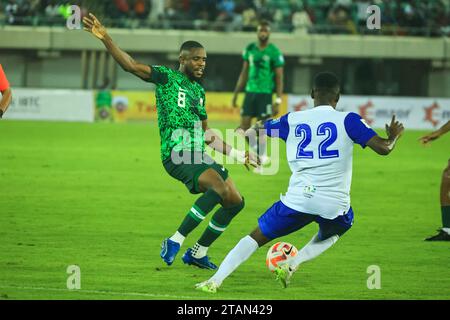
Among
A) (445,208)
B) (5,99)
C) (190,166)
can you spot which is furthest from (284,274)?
(5,99)

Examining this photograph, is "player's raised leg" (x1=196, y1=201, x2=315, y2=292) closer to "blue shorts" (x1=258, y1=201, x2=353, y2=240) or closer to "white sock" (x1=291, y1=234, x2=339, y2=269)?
"blue shorts" (x1=258, y1=201, x2=353, y2=240)

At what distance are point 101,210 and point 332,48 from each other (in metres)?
28.1

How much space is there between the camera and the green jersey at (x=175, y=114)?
9867 mm

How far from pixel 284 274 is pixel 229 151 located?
58.2 inches

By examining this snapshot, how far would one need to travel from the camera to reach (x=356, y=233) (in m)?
12.8

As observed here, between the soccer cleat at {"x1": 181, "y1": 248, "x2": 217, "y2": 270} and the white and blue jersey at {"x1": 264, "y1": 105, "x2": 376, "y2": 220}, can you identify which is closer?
the white and blue jersey at {"x1": 264, "y1": 105, "x2": 376, "y2": 220}

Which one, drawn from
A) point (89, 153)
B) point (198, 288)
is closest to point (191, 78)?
point (198, 288)

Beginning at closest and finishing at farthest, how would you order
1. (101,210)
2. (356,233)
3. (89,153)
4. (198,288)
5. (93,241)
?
(198,288) → (93,241) → (356,233) → (101,210) → (89,153)

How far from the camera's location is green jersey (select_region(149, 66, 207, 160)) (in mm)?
9867

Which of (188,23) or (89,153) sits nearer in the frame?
(89,153)

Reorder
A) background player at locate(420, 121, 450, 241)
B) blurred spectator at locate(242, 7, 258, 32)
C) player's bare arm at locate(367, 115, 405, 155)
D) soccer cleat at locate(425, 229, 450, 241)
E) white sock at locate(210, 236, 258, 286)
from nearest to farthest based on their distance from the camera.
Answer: player's bare arm at locate(367, 115, 405, 155) < white sock at locate(210, 236, 258, 286) < background player at locate(420, 121, 450, 241) < soccer cleat at locate(425, 229, 450, 241) < blurred spectator at locate(242, 7, 258, 32)

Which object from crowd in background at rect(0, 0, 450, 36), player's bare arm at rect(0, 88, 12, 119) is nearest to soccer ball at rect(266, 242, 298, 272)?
player's bare arm at rect(0, 88, 12, 119)

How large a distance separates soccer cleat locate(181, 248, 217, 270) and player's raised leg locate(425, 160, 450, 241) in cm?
343
